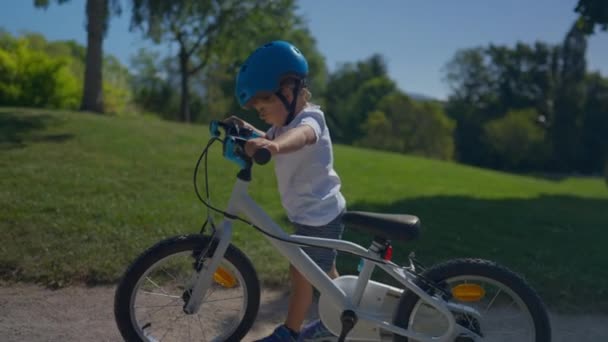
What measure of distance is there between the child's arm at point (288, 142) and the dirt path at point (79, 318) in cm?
160

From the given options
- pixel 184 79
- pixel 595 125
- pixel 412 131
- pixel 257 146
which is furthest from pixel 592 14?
pixel 595 125

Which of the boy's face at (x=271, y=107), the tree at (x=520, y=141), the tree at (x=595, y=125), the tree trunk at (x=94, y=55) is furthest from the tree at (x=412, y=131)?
the boy's face at (x=271, y=107)

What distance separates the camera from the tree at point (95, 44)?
15578 mm

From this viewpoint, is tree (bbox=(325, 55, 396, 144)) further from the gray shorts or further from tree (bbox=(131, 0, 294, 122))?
the gray shorts

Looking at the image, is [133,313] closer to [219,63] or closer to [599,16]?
[599,16]

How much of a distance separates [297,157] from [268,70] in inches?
20.7

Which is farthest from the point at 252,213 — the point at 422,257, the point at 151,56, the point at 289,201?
the point at 151,56

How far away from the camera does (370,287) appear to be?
11.3 feet

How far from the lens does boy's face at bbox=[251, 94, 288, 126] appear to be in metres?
3.41

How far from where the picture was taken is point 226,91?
3819 cm

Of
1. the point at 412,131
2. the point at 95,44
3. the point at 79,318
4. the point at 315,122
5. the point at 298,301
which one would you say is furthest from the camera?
the point at 412,131

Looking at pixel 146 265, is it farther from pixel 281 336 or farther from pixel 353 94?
pixel 353 94

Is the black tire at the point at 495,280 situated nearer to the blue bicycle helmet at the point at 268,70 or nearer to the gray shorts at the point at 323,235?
the gray shorts at the point at 323,235

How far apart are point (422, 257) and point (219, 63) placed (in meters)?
29.9
